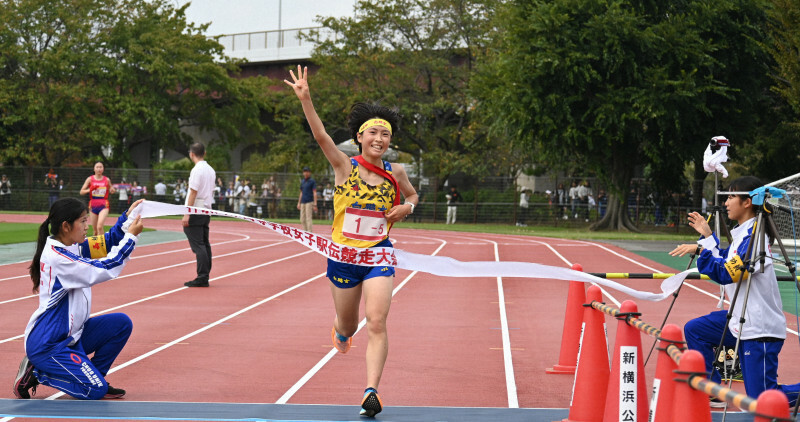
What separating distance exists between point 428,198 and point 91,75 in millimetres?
18793

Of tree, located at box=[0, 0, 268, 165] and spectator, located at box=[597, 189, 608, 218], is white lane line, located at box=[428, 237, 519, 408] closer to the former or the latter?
spectator, located at box=[597, 189, 608, 218]

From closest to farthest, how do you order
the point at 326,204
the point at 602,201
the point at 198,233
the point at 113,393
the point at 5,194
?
the point at 113,393 → the point at 198,233 → the point at 602,201 → the point at 326,204 → the point at 5,194

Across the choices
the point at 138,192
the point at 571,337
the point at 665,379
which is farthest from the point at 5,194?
the point at 665,379

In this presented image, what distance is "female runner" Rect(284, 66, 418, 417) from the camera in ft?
20.1

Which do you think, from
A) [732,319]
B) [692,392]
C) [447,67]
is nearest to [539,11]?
[447,67]

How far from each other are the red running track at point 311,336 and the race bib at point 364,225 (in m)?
1.23

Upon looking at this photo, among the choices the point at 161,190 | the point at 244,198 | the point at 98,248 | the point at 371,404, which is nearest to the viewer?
the point at 371,404

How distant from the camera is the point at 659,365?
179 inches

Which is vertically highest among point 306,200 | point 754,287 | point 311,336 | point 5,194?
point 306,200

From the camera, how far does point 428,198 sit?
43.4 metres

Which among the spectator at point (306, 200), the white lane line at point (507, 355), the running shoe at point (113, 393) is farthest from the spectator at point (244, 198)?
the running shoe at point (113, 393)

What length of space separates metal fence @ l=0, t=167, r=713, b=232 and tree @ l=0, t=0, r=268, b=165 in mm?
2958

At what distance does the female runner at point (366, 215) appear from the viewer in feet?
20.1

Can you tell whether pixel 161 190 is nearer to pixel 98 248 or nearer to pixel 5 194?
pixel 5 194
